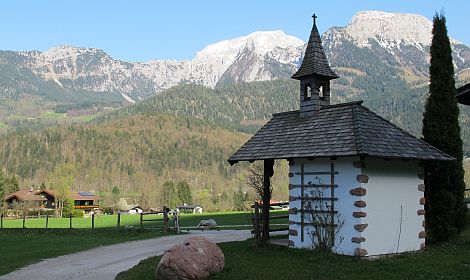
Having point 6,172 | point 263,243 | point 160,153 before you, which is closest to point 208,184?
point 160,153

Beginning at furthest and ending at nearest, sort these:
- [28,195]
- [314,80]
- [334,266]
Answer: [28,195]
[314,80]
[334,266]

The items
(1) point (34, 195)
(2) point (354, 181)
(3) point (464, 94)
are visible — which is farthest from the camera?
(1) point (34, 195)

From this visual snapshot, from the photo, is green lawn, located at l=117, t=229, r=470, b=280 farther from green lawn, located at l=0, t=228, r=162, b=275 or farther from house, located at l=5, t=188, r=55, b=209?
house, located at l=5, t=188, r=55, b=209

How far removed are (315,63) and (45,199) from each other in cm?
9191

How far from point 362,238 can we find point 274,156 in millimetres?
4253

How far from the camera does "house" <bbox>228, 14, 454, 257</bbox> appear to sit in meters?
16.4

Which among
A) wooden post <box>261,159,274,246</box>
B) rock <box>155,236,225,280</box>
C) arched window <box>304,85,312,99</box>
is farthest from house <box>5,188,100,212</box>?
rock <box>155,236,225,280</box>

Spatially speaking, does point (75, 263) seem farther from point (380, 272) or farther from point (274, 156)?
point (380, 272)

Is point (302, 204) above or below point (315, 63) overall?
below

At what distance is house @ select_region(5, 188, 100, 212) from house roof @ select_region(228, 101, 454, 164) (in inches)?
2833

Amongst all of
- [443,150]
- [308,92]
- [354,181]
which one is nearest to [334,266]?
[354,181]

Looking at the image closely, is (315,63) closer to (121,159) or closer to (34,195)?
(34,195)

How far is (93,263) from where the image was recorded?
1802 centimetres

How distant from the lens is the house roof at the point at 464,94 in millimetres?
22562
